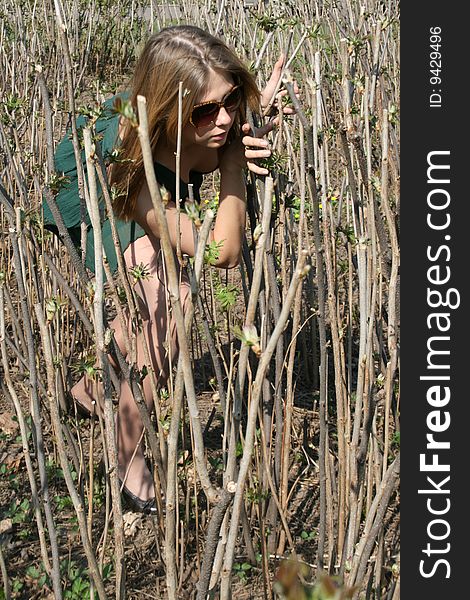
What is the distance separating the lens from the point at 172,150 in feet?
6.18

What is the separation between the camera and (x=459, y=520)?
1.19 m

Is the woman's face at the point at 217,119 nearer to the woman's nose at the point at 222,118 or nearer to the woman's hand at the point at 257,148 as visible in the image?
the woman's nose at the point at 222,118

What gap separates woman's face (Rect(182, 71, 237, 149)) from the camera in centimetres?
174

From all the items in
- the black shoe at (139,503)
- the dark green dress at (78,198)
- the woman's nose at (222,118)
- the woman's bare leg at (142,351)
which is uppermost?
the woman's nose at (222,118)

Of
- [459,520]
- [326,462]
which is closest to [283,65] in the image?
[326,462]

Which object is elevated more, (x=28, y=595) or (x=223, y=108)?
(x=223, y=108)

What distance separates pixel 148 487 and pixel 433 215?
3.28ft

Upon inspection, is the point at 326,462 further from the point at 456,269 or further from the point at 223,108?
Answer: the point at 223,108

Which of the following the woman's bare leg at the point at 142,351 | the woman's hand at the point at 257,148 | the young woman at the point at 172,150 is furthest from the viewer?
the woman's bare leg at the point at 142,351

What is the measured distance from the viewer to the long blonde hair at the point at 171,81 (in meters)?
1.71

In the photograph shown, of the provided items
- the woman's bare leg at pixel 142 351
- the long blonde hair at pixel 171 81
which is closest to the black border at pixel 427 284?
the long blonde hair at pixel 171 81

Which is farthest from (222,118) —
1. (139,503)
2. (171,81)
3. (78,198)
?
(139,503)

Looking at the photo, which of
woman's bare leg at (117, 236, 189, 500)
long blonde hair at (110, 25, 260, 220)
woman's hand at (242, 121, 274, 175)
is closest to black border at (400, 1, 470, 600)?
woman's hand at (242, 121, 274, 175)

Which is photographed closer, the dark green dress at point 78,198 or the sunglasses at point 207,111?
the sunglasses at point 207,111
